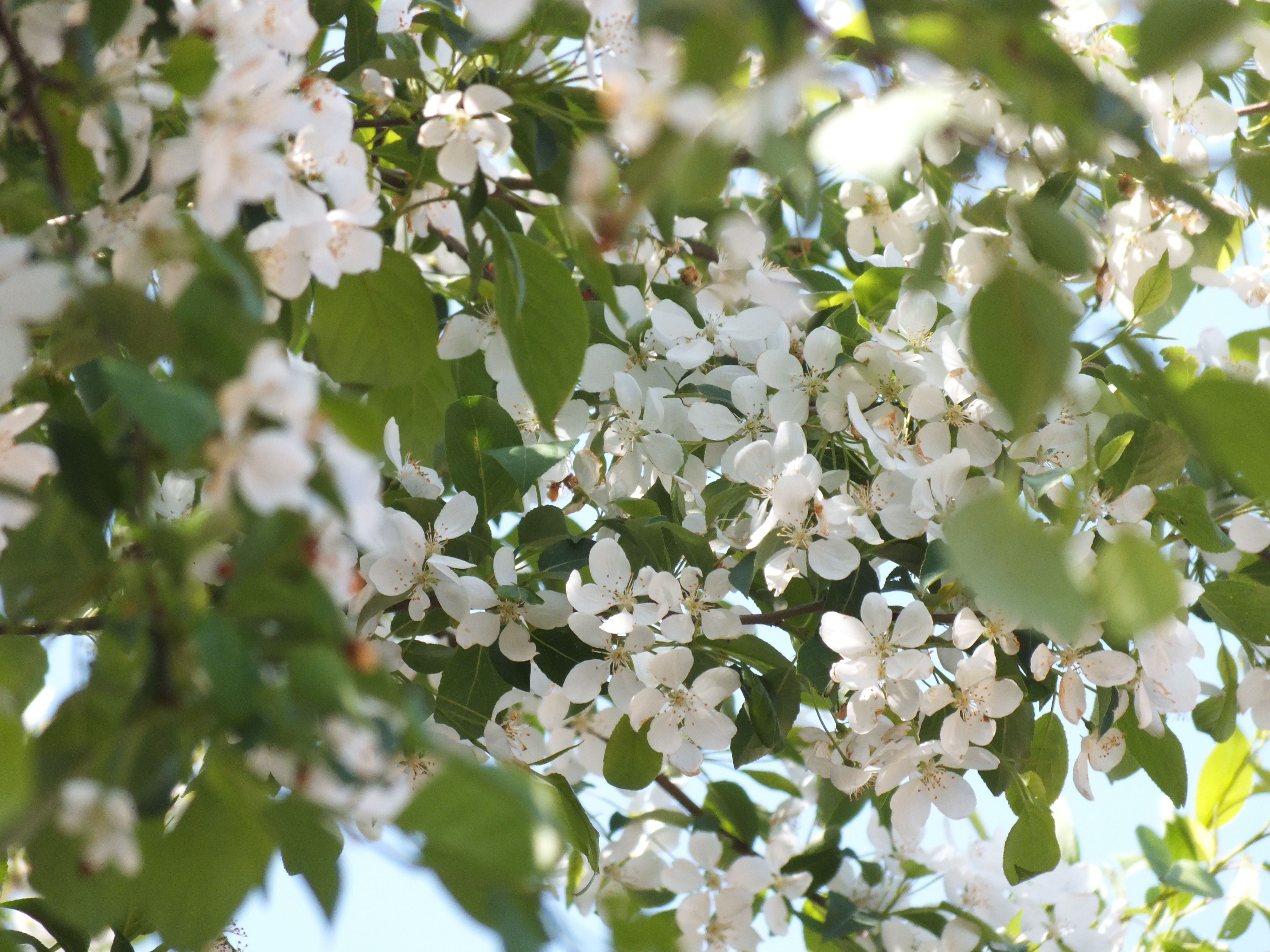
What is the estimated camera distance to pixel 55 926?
2.29 feet

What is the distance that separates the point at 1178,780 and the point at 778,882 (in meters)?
0.35

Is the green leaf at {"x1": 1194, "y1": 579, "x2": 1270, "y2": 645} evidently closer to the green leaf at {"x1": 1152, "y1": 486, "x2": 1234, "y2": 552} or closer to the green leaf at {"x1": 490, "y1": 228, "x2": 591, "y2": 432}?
the green leaf at {"x1": 1152, "y1": 486, "x2": 1234, "y2": 552}

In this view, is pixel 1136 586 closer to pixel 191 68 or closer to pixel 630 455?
pixel 191 68

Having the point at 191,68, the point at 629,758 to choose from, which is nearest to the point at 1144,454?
the point at 629,758

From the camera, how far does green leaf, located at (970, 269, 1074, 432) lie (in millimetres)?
322

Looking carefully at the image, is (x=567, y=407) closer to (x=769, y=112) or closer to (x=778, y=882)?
(x=778, y=882)

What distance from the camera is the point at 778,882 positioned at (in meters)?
0.99

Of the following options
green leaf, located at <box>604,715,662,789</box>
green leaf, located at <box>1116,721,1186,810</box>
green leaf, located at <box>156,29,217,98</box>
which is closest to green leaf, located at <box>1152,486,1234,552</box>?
green leaf, located at <box>1116,721,1186,810</box>

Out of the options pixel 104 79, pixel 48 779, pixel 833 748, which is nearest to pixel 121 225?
pixel 104 79

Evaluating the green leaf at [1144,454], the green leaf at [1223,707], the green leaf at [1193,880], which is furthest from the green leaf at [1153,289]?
the green leaf at [1193,880]

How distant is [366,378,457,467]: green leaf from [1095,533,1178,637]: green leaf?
0.56 meters

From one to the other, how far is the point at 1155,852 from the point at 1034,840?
478 mm

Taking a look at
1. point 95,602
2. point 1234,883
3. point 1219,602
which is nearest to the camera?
point 95,602

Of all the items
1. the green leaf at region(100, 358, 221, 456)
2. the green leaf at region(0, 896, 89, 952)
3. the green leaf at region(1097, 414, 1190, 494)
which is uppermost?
the green leaf at region(100, 358, 221, 456)
